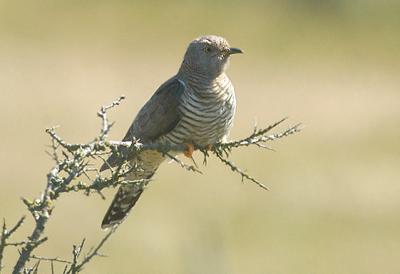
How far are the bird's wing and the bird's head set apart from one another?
0.17m

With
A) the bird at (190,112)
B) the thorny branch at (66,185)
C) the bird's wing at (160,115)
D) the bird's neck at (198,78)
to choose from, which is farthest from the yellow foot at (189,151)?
the thorny branch at (66,185)

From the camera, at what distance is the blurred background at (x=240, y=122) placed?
11.8 meters

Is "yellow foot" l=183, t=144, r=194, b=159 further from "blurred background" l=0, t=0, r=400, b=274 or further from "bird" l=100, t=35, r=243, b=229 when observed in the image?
"blurred background" l=0, t=0, r=400, b=274

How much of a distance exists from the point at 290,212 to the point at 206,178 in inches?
46.5

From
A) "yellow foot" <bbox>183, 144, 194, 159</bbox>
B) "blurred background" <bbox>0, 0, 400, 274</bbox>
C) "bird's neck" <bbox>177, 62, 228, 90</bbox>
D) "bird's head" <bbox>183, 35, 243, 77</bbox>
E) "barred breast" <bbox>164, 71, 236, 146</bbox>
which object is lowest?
"yellow foot" <bbox>183, 144, 194, 159</bbox>

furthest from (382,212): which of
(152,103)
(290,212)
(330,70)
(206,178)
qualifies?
(152,103)

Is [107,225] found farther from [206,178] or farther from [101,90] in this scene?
[101,90]

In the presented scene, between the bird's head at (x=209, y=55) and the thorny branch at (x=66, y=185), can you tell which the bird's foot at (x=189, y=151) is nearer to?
the bird's head at (x=209, y=55)

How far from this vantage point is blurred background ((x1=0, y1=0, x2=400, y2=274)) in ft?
38.9

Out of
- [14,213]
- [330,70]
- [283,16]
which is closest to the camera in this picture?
[14,213]

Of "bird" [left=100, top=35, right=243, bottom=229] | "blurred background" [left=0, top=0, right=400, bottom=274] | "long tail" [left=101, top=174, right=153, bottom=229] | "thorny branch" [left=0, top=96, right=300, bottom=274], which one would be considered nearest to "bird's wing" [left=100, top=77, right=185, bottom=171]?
"bird" [left=100, top=35, right=243, bottom=229]

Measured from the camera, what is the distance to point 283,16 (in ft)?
71.6

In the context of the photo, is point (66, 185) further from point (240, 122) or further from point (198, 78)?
point (240, 122)

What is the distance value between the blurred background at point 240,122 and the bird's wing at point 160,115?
0.64 metres
